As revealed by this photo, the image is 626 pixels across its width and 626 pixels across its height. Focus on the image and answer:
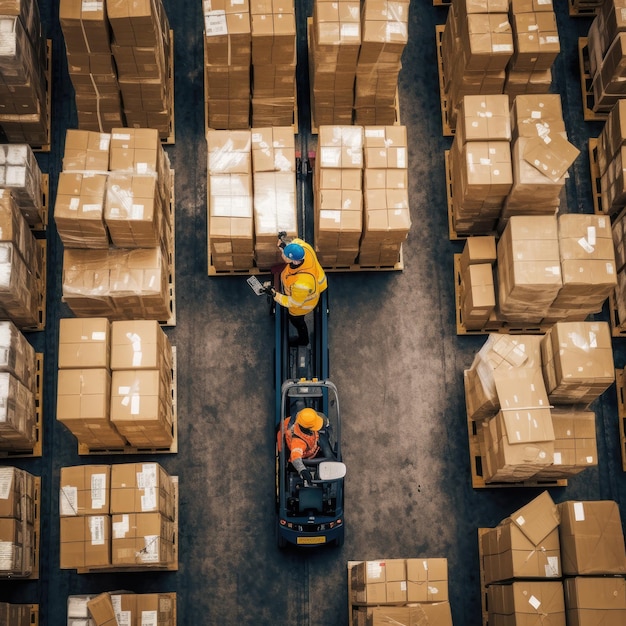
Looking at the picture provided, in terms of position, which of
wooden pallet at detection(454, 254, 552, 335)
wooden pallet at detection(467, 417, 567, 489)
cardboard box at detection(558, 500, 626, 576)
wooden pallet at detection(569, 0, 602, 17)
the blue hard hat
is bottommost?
cardboard box at detection(558, 500, 626, 576)

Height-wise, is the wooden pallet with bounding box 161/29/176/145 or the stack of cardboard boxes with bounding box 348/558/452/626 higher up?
the wooden pallet with bounding box 161/29/176/145

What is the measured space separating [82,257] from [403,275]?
4.23m

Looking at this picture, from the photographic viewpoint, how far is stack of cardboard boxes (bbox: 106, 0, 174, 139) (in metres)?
11.7

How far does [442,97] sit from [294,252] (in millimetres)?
4372

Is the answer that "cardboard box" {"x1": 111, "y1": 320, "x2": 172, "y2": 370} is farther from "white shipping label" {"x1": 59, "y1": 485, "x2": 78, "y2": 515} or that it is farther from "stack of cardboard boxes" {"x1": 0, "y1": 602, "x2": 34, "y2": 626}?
"stack of cardboard boxes" {"x1": 0, "y1": 602, "x2": 34, "y2": 626}

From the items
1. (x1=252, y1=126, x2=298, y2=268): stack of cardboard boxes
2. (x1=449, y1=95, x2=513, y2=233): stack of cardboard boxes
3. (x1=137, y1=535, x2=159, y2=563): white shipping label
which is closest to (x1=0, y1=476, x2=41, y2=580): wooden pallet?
(x1=137, y1=535, x2=159, y2=563): white shipping label

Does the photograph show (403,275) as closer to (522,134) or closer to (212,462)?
(522,134)

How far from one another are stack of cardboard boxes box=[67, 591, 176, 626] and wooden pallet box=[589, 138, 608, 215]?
7.75m

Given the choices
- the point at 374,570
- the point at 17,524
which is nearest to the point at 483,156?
the point at 374,570

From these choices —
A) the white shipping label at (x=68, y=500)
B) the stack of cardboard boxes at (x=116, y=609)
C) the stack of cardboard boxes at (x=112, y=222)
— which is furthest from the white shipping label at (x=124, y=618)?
the stack of cardboard boxes at (x=112, y=222)

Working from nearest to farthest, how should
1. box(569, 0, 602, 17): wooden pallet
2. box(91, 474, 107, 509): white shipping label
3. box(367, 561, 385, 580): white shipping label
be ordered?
box(367, 561, 385, 580): white shipping label < box(91, 474, 107, 509): white shipping label < box(569, 0, 602, 17): wooden pallet

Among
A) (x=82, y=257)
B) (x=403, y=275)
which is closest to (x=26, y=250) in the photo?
(x=82, y=257)

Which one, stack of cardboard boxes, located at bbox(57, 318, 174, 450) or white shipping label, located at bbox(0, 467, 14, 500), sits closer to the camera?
white shipping label, located at bbox(0, 467, 14, 500)

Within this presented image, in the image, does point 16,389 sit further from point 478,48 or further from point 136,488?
point 478,48
